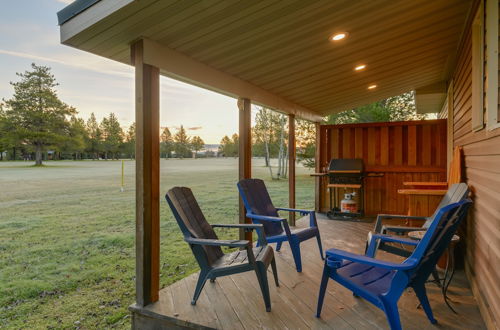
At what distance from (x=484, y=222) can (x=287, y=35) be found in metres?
2.25

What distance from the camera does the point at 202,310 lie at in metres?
2.40

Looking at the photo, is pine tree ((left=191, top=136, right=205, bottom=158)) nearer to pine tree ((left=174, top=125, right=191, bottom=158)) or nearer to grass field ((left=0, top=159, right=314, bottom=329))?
pine tree ((left=174, top=125, right=191, bottom=158))

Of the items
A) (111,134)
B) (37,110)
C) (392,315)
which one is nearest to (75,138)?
(111,134)

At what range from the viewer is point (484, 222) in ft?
7.81

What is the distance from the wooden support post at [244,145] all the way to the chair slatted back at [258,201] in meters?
0.21

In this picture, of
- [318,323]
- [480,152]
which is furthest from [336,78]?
[318,323]

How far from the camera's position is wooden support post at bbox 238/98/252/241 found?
390 cm

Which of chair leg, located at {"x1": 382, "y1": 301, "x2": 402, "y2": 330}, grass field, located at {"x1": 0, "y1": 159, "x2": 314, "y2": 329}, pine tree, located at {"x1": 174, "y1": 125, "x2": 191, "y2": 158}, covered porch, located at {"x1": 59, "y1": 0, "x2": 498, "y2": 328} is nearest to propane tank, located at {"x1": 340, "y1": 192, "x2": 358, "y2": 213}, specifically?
covered porch, located at {"x1": 59, "y1": 0, "x2": 498, "y2": 328}

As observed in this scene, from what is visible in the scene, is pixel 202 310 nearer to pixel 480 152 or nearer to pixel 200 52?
pixel 200 52

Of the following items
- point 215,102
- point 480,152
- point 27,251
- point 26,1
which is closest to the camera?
point 480,152

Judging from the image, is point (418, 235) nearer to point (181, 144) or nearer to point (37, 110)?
point (181, 144)

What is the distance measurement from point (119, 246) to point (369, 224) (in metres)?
4.69

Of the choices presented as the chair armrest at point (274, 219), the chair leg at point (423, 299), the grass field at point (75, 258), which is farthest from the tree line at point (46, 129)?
the chair leg at point (423, 299)

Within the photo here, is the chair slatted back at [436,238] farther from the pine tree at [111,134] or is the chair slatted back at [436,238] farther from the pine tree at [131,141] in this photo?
the pine tree at [111,134]
